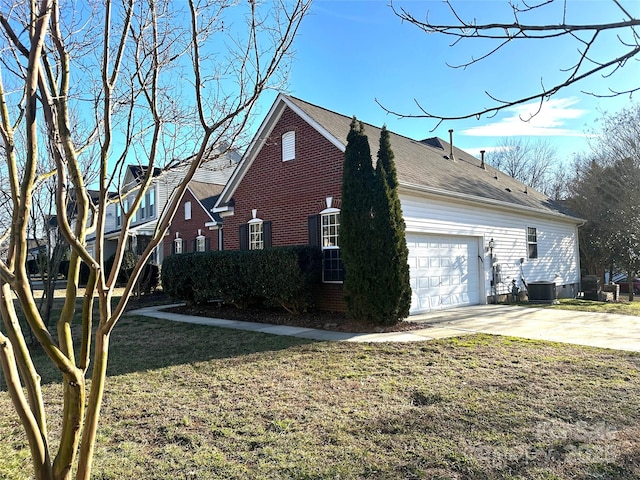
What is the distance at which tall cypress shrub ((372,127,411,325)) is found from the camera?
9.43 metres

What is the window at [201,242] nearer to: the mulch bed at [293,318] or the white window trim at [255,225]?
the mulch bed at [293,318]

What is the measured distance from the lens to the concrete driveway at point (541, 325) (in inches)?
325

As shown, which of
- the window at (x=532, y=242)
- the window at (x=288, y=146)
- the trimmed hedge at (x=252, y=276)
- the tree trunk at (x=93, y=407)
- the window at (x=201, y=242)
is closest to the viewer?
the tree trunk at (x=93, y=407)

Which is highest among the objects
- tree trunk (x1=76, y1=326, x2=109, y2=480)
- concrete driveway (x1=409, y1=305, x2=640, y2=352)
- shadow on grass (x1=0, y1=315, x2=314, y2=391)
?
tree trunk (x1=76, y1=326, x2=109, y2=480)

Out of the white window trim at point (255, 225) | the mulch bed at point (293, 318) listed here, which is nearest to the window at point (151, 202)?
the mulch bed at point (293, 318)

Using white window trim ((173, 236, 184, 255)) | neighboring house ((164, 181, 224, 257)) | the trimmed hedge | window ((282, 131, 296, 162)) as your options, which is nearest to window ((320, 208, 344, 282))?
the trimmed hedge

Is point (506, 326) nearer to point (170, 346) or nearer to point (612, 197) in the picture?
point (170, 346)

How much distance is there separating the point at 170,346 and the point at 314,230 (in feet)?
16.9

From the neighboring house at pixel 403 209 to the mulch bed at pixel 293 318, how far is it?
860mm

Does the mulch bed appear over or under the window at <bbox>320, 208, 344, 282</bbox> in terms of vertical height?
under

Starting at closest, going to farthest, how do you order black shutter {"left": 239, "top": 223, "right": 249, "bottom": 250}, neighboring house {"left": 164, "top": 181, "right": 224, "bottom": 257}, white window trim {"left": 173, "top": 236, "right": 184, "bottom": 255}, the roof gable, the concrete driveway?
the concrete driveway < the roof gable < black shutter {"left": 239, "top": 223, "right": 249, "bottom": 250} < neighboring house {"left": 164, "top": 181, "right": 224, "bottom": 257} < white window trim {"left": 173, "top": 236, "right": 184, "bottom": 255}

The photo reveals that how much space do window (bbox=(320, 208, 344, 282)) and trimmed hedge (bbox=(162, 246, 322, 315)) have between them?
0.71ft

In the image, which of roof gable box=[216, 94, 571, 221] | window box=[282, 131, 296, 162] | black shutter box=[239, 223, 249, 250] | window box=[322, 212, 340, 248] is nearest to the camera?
window box=[322, 212, 340, 248]

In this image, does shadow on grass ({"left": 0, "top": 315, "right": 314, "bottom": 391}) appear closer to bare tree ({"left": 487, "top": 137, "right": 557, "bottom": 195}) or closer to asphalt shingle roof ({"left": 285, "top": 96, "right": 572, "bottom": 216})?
asphalt shingle roof ({"left": 285, "top": 96, "right": 572, "bottom": 216})
